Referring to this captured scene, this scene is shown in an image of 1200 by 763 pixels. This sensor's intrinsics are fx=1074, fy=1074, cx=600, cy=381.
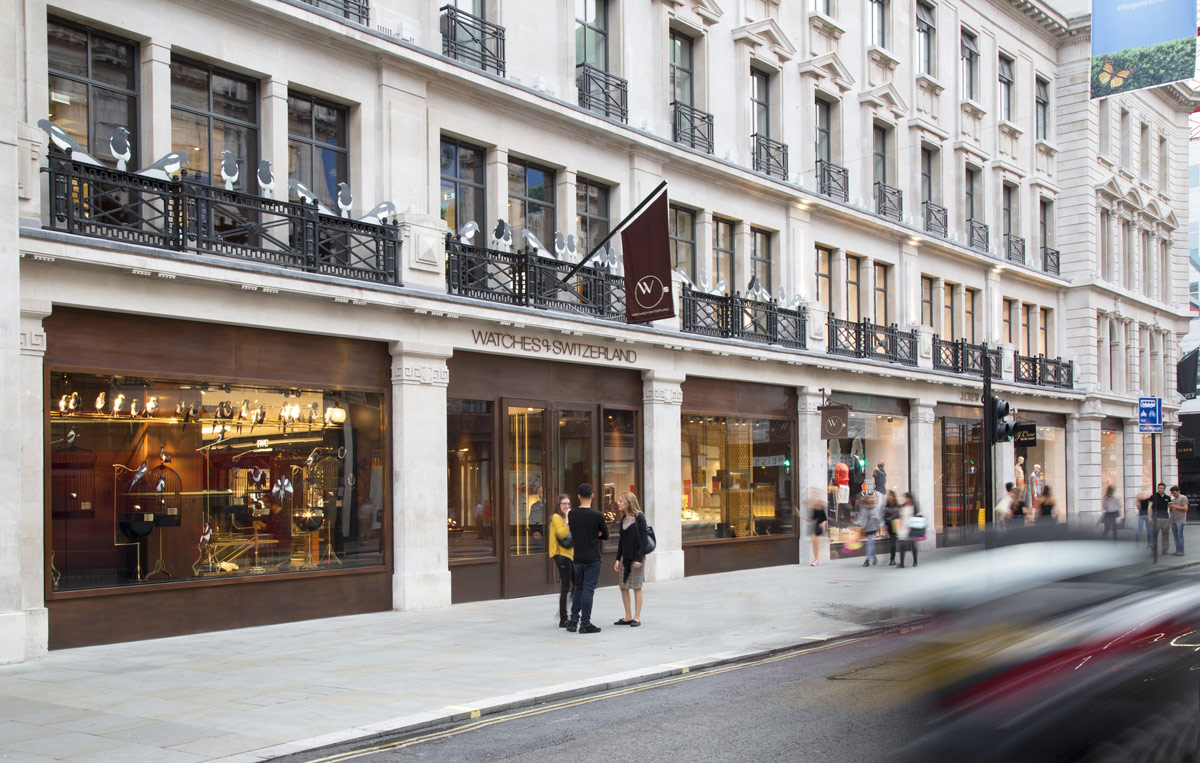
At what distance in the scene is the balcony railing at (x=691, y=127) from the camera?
22172 mm

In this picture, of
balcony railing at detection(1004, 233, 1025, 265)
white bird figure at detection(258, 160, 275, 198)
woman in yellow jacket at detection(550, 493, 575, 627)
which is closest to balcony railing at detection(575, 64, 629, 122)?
white bird figure at detection(258, 160, 275, 198)

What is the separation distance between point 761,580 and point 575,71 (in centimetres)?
1037

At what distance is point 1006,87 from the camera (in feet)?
116

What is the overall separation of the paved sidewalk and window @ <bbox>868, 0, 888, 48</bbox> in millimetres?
17807

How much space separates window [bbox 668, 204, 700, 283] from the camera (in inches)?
880

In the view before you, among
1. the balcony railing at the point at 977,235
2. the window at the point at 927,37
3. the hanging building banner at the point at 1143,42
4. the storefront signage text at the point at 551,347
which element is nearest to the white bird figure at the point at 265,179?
the storefront signage text at the point at 551,347

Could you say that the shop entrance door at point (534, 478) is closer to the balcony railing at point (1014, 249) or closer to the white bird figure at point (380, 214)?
the white bird figure at point (380, 214)

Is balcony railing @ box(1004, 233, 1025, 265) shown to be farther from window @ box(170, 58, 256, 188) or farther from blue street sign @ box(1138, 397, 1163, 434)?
window @ box(170, 58, 256, 188)

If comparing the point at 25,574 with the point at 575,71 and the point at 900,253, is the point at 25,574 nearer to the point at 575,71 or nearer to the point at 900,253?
the point at 575,71

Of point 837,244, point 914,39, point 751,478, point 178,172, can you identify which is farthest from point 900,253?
point 178,172

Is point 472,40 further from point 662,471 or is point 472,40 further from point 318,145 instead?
point 662,471

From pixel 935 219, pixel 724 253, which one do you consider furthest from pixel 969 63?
pixel 724 253

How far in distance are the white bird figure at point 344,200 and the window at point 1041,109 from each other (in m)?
28.3

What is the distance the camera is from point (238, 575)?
14.3m
